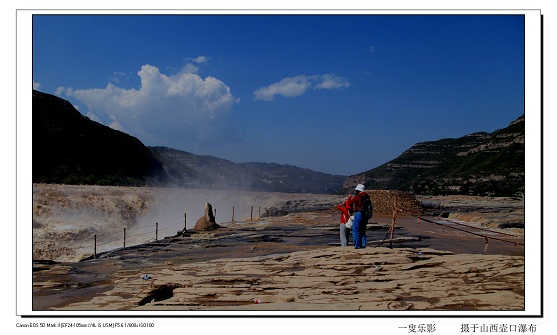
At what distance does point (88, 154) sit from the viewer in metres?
31.4

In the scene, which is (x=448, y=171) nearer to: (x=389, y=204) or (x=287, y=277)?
(x=389, y=204)

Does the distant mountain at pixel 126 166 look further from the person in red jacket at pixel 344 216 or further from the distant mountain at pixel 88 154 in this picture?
the person in red jacket at pixel 344 216

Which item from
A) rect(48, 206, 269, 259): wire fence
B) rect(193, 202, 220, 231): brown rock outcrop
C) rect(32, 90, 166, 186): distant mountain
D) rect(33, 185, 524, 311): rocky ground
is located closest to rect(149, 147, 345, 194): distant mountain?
rect(32, 90, 166, 186): distant mountain

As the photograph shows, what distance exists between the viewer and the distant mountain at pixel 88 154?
2358cm

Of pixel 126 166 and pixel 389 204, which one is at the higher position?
pixel 126 166

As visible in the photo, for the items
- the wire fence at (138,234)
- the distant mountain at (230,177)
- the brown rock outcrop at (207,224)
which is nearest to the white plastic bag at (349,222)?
the wire fence at (138,234)

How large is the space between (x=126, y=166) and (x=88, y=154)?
18.0 ft

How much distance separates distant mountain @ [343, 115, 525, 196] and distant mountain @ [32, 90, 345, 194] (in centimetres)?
1290

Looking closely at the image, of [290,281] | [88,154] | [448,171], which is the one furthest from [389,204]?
[448,171]

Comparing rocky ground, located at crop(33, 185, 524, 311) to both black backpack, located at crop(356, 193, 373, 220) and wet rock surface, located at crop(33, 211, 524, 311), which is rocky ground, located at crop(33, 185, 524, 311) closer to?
wet rock surface, located at crop(33, 211, 524, 311)

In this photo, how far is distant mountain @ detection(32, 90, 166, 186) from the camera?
77.4 ft
